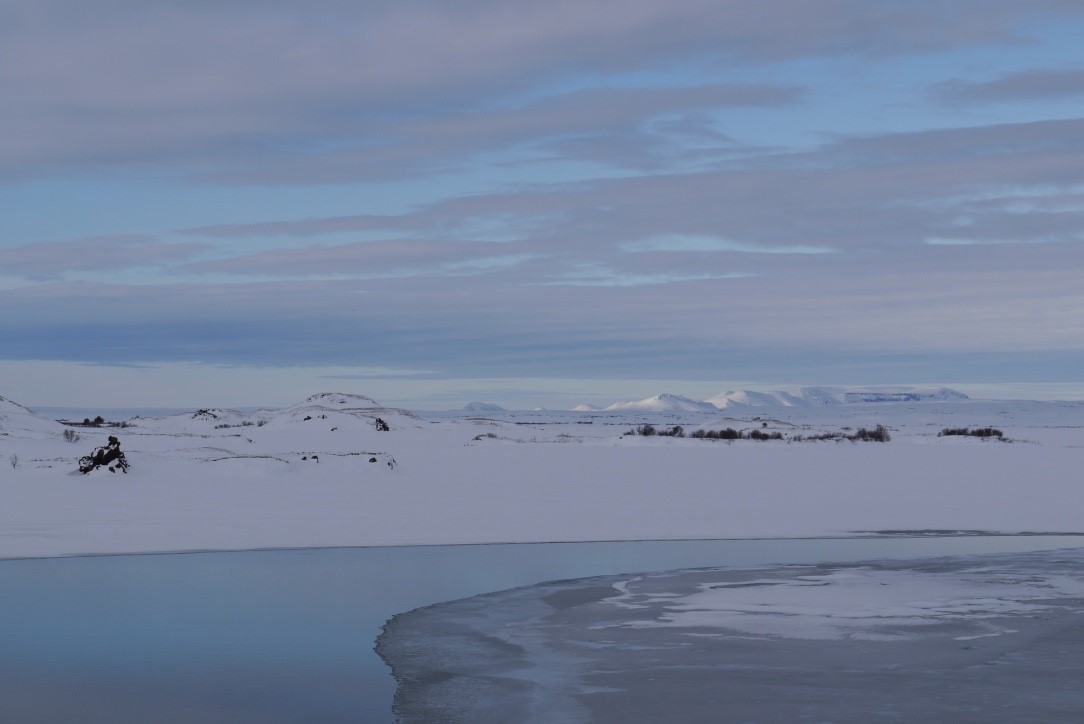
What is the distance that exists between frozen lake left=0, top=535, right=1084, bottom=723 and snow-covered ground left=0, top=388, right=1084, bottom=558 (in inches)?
50.4

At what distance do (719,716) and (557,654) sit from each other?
2.19 meters

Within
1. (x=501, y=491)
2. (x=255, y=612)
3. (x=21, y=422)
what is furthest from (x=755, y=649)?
(x=21, y=422)

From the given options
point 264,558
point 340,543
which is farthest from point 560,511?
point 264,558

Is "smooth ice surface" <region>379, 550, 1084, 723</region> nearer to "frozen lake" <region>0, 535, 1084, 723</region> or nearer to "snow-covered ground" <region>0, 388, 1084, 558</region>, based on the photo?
"frozen lake" <region>0, 535, 1084, 723</region>

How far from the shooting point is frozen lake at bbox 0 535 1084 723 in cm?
760

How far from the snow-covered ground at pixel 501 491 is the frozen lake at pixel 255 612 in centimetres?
128

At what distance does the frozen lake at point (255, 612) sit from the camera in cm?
760

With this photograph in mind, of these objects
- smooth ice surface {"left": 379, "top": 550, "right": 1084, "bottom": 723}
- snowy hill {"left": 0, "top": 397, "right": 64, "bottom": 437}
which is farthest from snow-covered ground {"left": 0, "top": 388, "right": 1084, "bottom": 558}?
smooth ice surface {"left": 379, "top": 550, "right": 1084, "bottom": 723}

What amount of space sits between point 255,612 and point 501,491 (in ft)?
42.3

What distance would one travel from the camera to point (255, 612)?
1072 centimetres

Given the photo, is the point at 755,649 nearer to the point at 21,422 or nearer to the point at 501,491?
the point at 501,491

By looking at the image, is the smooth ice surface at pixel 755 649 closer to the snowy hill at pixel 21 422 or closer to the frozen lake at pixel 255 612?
the frozen lake at pixel 255 612

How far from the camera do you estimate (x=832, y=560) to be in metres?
14.6

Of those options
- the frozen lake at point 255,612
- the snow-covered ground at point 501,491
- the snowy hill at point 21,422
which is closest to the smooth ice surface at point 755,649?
the frozen lake at point 255,612
